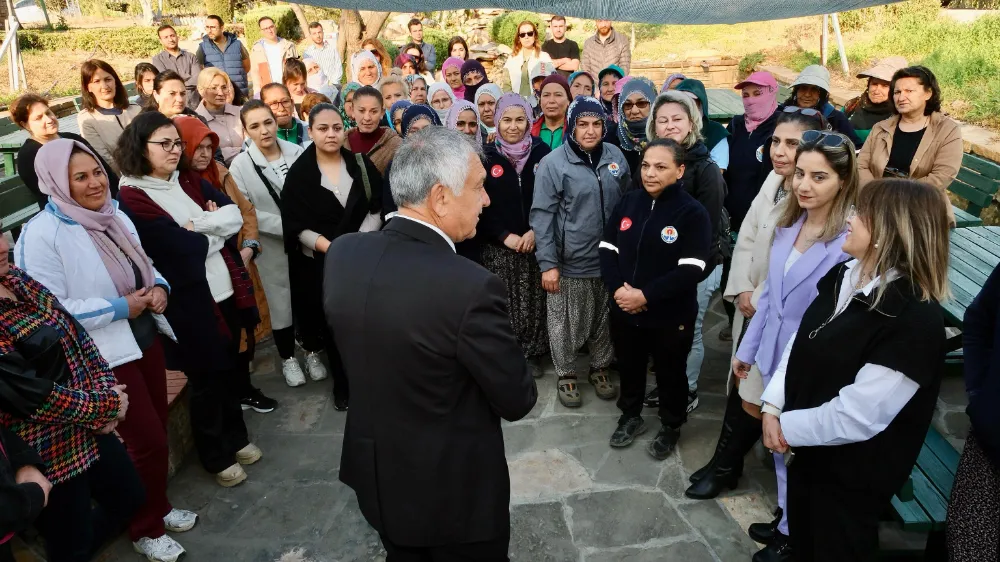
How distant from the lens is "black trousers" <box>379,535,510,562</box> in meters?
2.07

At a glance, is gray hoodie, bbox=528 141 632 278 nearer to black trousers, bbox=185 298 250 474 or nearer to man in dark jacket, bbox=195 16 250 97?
black trousers, bbox=185 298 250 474

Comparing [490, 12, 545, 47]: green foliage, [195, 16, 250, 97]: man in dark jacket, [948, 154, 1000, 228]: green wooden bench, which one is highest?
[490, 12, 545, 47]: green foliage

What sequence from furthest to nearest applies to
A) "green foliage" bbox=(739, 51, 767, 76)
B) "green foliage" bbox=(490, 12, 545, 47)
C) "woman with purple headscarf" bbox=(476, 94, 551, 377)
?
"green foliage" bbox=(490, 12, 545, 47), "green foliage" bbox=(739, 51, 767, 76), "woman with purple headscarf" bbox=(476, 94, 551, 377)

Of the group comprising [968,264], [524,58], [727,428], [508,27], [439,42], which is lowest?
[727,428]

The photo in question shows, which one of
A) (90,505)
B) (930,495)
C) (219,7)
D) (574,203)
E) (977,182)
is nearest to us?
(90,505)

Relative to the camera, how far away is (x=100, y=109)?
512cm

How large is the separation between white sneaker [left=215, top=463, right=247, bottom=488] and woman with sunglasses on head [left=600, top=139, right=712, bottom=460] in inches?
82.8

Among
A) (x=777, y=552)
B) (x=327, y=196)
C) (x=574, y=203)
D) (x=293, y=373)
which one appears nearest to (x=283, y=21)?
(x=293, y=373)

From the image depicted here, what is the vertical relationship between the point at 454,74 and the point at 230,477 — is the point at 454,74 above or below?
above

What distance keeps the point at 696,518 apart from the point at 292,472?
220 cm

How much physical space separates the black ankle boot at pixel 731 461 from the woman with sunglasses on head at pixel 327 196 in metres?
2.21

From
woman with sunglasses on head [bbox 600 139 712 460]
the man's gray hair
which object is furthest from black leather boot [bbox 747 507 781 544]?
the man's gray hair

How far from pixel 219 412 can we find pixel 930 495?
11.1ft

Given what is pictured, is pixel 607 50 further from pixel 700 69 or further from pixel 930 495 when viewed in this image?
pixel 930 495
